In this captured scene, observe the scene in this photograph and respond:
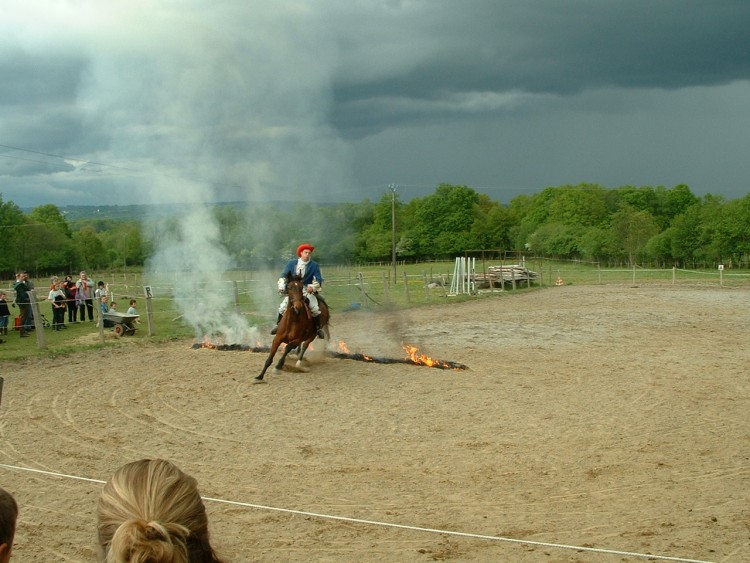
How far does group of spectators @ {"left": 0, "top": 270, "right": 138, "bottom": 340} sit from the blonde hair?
57.0ft

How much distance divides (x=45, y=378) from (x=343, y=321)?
1006cm

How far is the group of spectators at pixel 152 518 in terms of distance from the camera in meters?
2.02

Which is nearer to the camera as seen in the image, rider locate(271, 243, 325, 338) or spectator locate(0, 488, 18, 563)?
spectator locate(0, 488, 18, 563)

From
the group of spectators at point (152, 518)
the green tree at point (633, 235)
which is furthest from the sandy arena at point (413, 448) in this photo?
the green tree at point (633, 235)

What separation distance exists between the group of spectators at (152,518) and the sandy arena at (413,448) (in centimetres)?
343

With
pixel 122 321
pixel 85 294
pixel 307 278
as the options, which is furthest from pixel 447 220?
pixel 307 278

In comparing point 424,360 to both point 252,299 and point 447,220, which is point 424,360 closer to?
point 252,299

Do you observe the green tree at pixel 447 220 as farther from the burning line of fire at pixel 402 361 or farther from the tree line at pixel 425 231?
the burning line of fire at pixel 402 361

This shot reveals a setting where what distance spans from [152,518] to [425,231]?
71.2 metres

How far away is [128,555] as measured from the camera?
201 centimetres

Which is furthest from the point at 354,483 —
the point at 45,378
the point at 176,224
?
the point at 176,224

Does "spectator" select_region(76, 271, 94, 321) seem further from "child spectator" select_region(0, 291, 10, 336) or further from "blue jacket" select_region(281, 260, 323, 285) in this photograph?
"blue jacket" select_region(281, 260, 323, 285)

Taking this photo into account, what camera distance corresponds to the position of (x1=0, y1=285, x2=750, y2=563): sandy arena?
5.95m

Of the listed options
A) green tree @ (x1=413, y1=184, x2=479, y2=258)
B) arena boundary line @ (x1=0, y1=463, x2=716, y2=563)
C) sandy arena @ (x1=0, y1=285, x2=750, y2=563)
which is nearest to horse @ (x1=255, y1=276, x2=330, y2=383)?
sandy arena @ (x1=0, y1=285, x2=750, y2=563)
